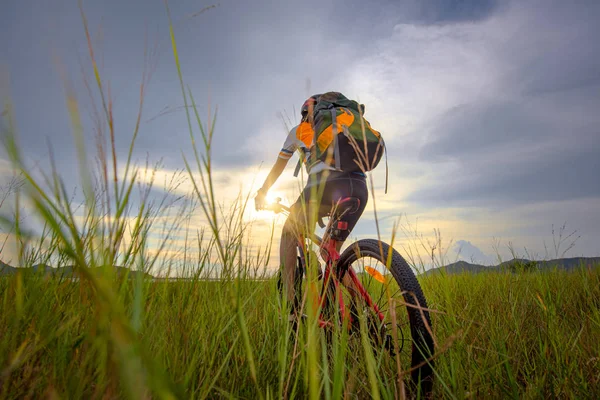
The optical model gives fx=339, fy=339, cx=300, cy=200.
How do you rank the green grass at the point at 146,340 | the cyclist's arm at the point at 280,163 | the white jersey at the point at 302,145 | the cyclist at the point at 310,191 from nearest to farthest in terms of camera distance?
the green grass at the point at 146,340, the white jersey at the point at 302,145, the cyclist at the point at 310,191, the cyclist's arm at the point at 280,163

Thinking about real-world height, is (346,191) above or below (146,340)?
above

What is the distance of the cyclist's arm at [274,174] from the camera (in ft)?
9.36

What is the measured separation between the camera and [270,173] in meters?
3.00

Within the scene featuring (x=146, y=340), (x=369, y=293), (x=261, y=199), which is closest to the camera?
(x=146, y=340)

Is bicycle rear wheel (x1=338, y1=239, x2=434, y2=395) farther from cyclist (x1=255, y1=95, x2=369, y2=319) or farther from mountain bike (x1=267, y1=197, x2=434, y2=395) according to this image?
cyclist (x1=255, y1=95, x2=369, y2=319)

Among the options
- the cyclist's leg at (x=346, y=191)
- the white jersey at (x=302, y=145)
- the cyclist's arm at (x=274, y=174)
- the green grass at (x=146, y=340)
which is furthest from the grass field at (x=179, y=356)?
the cyclist's arm at (x=274, y=174)

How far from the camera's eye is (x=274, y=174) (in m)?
2.99

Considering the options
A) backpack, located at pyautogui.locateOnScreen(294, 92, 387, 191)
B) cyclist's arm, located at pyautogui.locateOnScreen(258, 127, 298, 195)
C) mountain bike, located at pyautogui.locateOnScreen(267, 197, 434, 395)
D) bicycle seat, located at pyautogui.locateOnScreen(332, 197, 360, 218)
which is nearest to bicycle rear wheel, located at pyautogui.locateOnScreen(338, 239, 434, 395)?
mountain bike, located at pyautogui.locateOnScreen(267, 197, 434, 395)

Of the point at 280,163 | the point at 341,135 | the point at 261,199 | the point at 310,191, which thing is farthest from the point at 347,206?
the point at 261,199

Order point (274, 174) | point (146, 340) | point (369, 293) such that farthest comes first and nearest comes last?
→ point (274, 174) < point (369, 293) < point (146, 340)

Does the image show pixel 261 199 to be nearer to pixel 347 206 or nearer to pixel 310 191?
pixel 310 191

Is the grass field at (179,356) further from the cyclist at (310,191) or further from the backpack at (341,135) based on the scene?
the backpack at (341,135)

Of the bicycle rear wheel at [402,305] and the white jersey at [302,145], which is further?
the white jersey at [302,145]

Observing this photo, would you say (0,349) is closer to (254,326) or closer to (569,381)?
(254,326)
